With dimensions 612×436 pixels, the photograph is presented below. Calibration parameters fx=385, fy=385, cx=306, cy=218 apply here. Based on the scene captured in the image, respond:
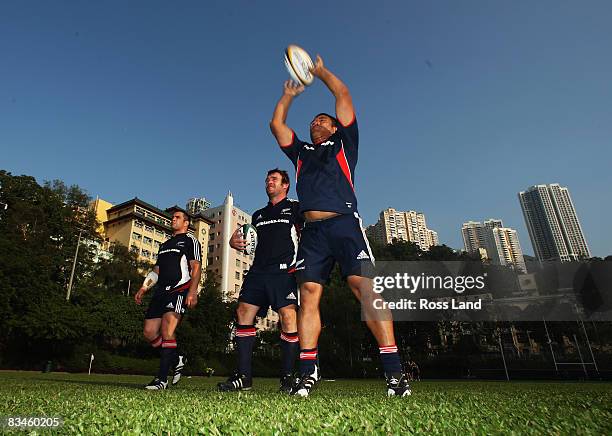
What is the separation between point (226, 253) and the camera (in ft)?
281

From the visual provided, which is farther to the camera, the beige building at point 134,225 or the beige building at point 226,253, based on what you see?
the beige building at point 226,253

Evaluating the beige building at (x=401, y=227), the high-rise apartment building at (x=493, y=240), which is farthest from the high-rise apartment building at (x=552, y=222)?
the beige building at (x=401, y=227)

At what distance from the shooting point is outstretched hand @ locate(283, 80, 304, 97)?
4.45 meters

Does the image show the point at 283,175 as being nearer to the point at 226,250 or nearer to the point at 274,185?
the point at 274,185

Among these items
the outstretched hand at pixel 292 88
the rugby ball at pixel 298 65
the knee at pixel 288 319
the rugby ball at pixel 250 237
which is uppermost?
the rugby ball at pixel 298 65

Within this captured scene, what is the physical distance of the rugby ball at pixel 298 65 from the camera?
4414mm

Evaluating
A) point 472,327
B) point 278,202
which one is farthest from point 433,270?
point 278,202

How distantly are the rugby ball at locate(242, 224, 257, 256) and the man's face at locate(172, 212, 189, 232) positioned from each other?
1.45 metres

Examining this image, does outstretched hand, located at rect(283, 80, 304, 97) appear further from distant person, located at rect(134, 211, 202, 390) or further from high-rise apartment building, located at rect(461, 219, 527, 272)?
high-rise apartment building, located at rect(461, 219, 527, 272)

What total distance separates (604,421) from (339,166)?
9.91 ft

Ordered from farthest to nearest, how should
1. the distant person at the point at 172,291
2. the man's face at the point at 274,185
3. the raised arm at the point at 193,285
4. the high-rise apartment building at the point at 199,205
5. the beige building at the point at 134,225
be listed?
the high-rise apartment building at the point at 199,205, the beige building at the point at 134,225, the raised arm at the point at 193,285, the distant person at the point at 172,291, the man's face at the point at 274,185

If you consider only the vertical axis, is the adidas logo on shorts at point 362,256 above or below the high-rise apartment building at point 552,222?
below

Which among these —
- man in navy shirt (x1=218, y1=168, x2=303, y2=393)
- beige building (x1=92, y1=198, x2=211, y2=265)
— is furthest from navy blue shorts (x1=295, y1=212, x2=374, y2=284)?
beige building (x1=92, y1=198, x2=211, y2=265)

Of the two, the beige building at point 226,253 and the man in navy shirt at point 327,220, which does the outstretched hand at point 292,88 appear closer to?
the man in navy shirt at point 327,220
